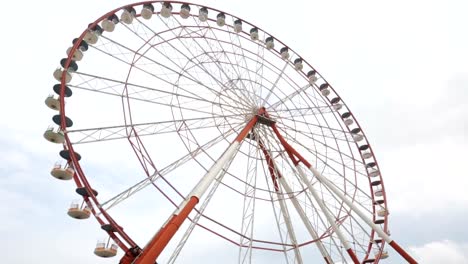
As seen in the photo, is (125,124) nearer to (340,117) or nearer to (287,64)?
(287,64)

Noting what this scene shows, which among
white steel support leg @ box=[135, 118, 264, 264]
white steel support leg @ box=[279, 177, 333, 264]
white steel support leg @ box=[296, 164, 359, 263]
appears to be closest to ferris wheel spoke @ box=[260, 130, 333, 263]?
white steel support leg @ box=[279, 177, 333, 264]

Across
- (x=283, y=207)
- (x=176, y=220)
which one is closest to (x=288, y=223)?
(x=283, y=207)

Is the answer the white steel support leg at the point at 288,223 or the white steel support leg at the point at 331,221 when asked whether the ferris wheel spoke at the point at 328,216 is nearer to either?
the white steel support leg at the point at 331,221

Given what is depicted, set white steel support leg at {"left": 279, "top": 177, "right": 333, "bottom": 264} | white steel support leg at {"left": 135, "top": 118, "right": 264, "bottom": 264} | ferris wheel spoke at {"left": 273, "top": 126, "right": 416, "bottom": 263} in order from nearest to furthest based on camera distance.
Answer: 1. white steel support leg at {"left": 135, "top": 118, "right": 264, "bottom": 264}
2. ferris wheel spoke at {"left": 273, "top": 126, "right": 416, "bottom": 263}
3. white steel support leg at {"left": 279, "top": 177, "right": 333, "bottom": 264}

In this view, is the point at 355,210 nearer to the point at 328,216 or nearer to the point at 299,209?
the point at 328,216

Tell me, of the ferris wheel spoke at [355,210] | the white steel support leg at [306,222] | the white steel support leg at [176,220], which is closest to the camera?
the white steel support leg at [176,220]

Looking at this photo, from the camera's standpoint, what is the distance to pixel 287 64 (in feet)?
84.0

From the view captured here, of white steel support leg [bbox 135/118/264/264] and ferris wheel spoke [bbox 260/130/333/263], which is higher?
ferris wheel spoke [bbox 260/130/333/263]

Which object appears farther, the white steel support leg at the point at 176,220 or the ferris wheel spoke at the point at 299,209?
the ferris wheel spoke at the point at 299,209

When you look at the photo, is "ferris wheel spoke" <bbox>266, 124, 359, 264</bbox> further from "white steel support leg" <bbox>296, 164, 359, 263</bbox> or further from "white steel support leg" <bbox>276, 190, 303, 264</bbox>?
"white steel support leg" <bbox>276, 190, 303, 264</bbox>

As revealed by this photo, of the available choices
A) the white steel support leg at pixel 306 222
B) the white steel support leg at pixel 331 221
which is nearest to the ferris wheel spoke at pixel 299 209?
the white steel support leg at pixel 306 222

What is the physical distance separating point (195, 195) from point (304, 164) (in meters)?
7.34

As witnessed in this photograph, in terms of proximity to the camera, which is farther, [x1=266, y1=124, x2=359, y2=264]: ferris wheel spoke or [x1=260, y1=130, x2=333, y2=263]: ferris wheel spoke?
[x1=260, y1=130, x2=333, y2=263]: ferris wheel spoke

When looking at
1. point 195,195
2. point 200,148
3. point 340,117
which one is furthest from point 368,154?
point 195,195
